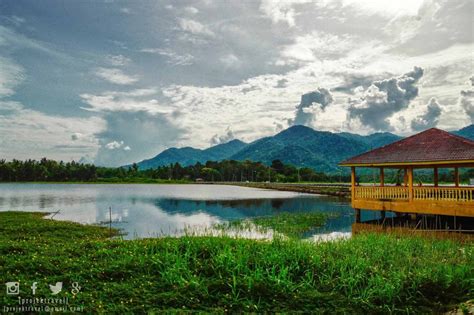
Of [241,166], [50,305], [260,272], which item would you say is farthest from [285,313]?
[241,166]

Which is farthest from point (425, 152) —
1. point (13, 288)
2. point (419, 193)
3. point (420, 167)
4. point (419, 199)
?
point (13, 288)

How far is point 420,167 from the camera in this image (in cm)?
1639

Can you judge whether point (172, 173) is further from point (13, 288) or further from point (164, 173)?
point (13, 288)

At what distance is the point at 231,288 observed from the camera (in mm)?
6172

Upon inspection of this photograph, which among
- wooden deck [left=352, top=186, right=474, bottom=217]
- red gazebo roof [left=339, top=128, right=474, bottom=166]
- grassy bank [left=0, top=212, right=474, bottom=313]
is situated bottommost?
grassy bank [left=0, top=212, right=474, bottom=313]

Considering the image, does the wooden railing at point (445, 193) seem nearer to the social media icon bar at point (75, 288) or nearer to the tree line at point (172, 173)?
the social media icon bar at point (75, 288)

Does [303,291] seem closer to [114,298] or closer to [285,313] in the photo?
[285,313]

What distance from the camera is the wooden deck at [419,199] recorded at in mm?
14086

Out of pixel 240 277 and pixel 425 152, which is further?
pixel 425 152

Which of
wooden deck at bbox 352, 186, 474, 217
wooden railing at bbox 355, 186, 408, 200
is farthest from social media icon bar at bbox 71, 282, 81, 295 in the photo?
wooden railing at bbox 355, 186, 408, 200

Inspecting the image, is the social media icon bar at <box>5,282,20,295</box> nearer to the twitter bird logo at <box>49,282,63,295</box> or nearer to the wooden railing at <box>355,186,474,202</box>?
the twitter bird logo at <box>49,282,63,295</box>

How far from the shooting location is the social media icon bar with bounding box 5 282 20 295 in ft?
18.7

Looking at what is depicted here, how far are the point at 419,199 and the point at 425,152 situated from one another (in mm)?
2090

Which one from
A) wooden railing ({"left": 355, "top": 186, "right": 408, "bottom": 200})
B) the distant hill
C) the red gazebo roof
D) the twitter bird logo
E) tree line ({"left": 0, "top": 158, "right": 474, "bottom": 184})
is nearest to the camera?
the twitter bird logo
